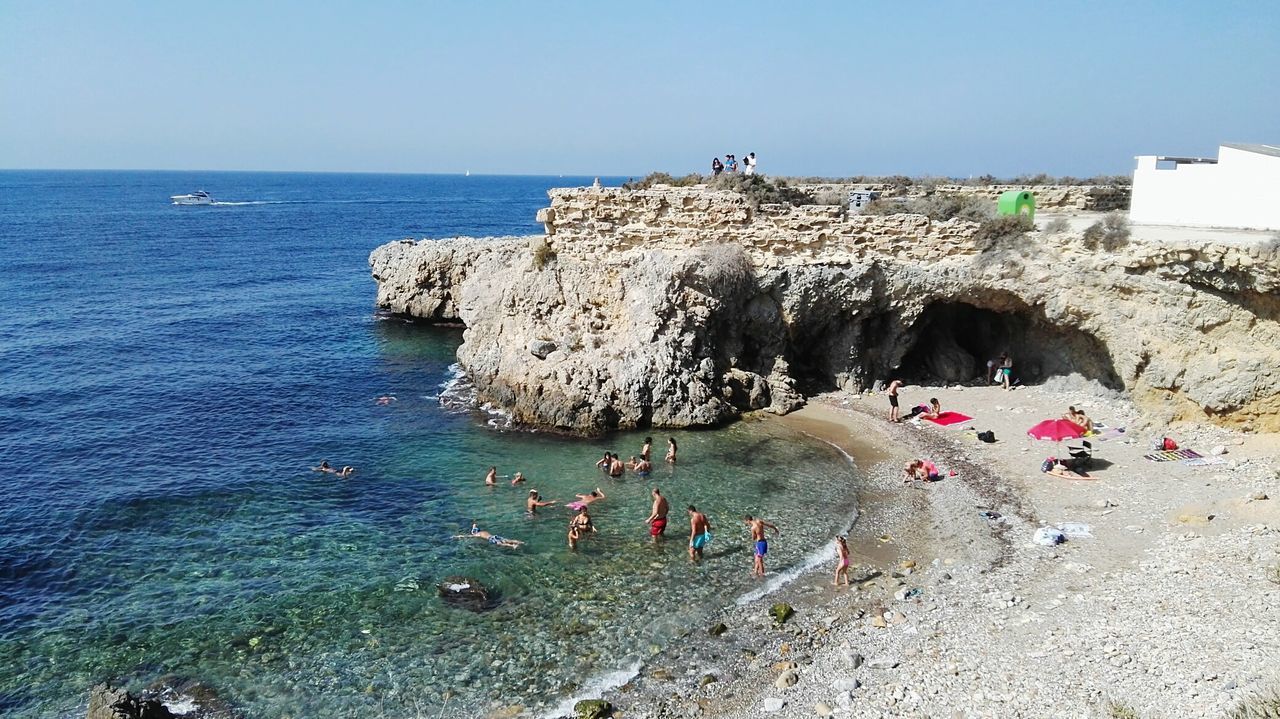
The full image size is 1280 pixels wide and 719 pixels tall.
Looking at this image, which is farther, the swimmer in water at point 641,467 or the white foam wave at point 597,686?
the swimmer in water at point 641,467

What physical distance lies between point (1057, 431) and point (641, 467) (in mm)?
11829

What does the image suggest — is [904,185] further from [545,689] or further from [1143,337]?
[545,689]

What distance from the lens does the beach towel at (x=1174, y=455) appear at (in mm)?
19438

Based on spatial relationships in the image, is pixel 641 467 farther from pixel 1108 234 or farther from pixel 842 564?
pixel 1108 234

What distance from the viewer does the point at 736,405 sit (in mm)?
25781

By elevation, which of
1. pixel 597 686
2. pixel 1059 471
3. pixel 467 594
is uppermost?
pixel 1059 471

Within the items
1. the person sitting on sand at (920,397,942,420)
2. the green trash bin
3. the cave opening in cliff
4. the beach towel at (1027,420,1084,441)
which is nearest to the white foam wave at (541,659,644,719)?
the beach towel at (1027,420,1084,441)

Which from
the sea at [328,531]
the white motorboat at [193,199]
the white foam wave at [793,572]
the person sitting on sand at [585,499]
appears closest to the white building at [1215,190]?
the sea at [328,531]

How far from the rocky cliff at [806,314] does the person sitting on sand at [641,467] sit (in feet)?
10.3

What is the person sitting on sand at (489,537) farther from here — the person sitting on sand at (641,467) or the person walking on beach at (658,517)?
the person sitting on sand at (641,467)

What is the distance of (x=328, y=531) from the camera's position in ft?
58.7

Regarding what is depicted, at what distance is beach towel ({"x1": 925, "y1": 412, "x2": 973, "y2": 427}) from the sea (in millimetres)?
4155

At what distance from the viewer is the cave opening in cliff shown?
82.2 ft

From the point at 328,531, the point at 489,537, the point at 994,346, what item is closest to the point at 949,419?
the point at 994,346
